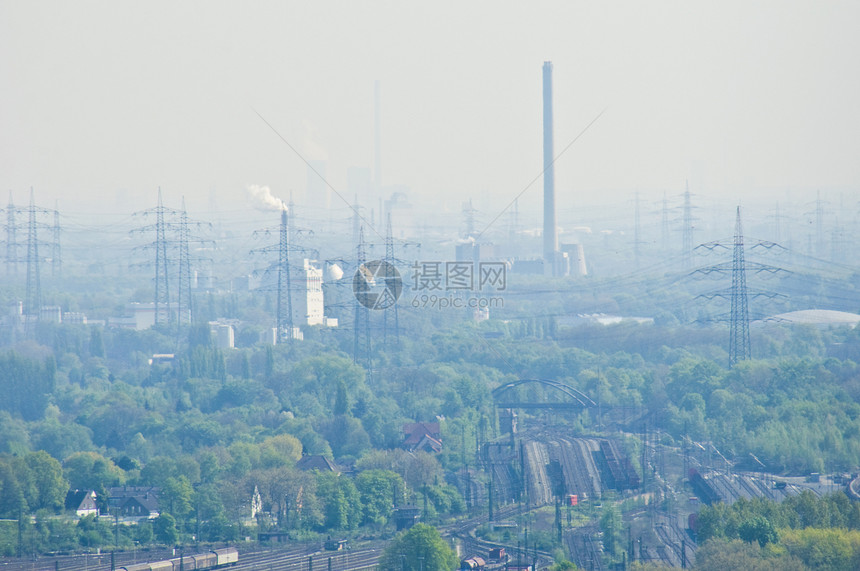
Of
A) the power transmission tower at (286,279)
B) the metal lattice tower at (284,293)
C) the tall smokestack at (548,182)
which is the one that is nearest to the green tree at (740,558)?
the power transmission tower at (286,279)

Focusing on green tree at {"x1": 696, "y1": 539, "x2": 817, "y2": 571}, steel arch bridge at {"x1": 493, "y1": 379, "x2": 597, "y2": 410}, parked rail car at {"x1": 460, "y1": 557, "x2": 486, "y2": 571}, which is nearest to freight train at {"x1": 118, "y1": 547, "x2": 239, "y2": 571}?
parked rail car at {"x1": 460, "y1": 557, "x2": 486, "y2": 571}

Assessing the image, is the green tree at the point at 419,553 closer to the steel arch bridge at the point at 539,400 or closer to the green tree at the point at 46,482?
the green tree at the point at 46,482

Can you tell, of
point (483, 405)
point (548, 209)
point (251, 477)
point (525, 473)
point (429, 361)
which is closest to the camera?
point (251, 477)

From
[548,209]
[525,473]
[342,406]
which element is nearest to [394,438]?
[342,406]

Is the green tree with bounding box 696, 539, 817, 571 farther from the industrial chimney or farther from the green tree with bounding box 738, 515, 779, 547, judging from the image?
the industrial chimney

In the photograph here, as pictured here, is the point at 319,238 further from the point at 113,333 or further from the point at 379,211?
the point at 113,333
